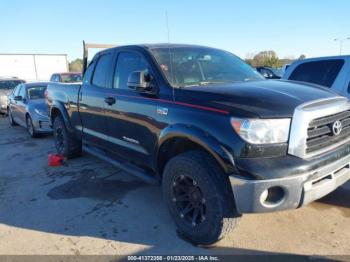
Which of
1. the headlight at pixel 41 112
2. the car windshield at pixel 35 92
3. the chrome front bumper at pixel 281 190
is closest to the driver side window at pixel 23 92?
the car windshield at pixel 35 92

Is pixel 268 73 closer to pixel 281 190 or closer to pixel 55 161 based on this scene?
pixel 55 161

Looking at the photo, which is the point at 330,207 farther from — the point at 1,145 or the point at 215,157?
the point at 1,145

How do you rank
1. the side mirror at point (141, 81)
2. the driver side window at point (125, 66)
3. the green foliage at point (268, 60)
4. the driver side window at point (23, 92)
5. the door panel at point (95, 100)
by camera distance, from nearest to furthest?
the side mirror at point (141, 81), the driver side window at point (125, 66), the door panel at point (95, 100), the driver side window at point (23, 92), the green foliage at point (268, 60)

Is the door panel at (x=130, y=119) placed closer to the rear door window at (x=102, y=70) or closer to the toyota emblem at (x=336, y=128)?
the rear door window at (x=102, y=70)

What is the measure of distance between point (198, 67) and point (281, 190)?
1820 mm

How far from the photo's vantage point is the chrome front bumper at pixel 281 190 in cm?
261

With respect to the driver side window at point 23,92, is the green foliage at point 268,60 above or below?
above

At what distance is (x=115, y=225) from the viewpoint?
12.2 ft

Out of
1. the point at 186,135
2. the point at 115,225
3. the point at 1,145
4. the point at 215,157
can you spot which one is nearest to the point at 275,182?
the point at 215,157

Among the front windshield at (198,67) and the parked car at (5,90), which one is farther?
the parked car at (5,90)

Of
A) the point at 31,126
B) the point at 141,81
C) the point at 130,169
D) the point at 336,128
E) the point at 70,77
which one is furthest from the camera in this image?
the point at 70,77

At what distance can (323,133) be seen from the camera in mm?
3000

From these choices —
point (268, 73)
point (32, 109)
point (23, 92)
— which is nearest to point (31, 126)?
point (32, 109)

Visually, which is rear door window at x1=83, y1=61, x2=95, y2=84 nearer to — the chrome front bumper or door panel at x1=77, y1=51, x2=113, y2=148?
door panel at x1=77, y1=51, x2=113, y2=148
